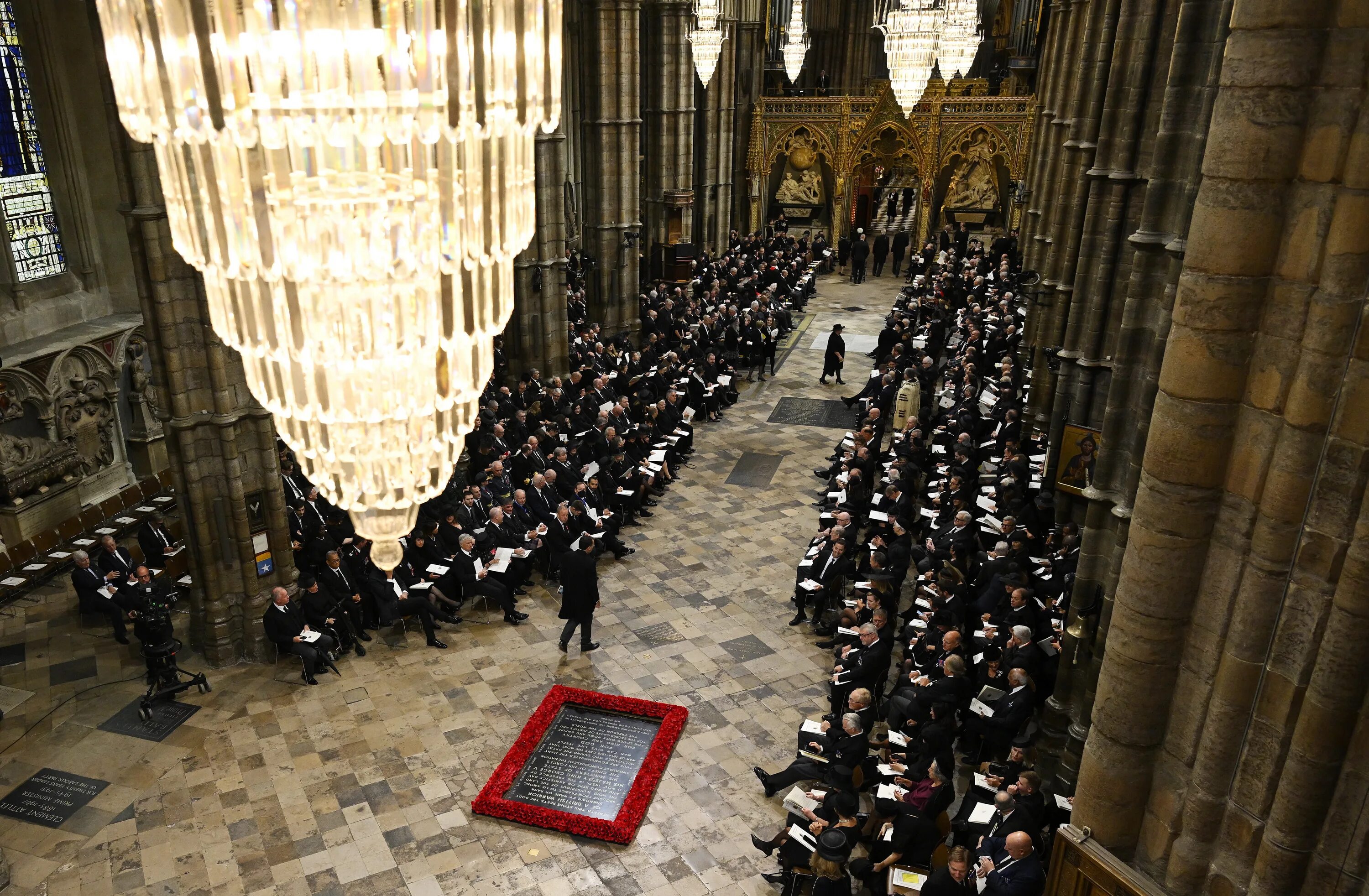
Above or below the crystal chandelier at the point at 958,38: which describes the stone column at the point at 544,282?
below

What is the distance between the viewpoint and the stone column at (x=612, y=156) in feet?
65.2

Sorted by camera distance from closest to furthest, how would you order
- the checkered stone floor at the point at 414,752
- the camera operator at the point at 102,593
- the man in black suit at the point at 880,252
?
the checkered stone floor at the point at 414,752 → the camera operator at the point at 102,593 → the man in black suit at the point at 880,252

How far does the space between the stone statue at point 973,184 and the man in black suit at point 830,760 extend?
26.7 metres

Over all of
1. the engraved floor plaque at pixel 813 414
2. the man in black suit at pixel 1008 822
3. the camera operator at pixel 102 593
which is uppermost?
the man in black suit at pixel 1008 822

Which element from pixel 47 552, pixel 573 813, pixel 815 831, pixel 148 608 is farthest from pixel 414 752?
pixel 47 552

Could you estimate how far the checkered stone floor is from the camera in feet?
25.9

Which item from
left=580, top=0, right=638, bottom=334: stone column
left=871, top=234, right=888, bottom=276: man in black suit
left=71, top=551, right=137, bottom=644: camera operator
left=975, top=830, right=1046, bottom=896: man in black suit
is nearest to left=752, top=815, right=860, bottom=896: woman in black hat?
left=975, top=830, right=1046, bottom=896: man in black suit

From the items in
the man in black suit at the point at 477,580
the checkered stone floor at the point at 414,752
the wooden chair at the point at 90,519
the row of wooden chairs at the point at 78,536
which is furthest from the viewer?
the wooden chair at the point at 90,519

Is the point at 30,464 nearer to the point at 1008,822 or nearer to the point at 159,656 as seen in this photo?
the point at 159,656

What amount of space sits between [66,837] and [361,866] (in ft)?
8.58

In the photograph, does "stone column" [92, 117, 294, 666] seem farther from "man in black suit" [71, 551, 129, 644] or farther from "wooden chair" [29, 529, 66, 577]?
"wooden chair" [29, 529, 66, 577]

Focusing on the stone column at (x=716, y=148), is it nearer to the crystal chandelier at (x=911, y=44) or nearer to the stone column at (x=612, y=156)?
the stone column at (x=612, y=156)

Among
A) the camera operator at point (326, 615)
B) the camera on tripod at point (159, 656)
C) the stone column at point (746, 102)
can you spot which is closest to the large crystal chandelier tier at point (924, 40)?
the stone column at point (746, 102)

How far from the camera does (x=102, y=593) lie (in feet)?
36.2
